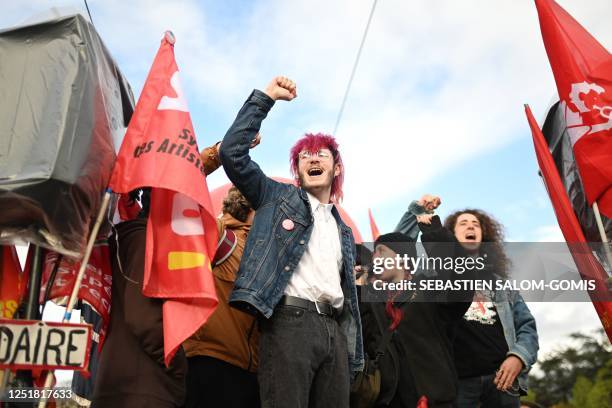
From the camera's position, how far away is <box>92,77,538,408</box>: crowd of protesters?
2.91 m

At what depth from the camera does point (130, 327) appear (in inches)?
113

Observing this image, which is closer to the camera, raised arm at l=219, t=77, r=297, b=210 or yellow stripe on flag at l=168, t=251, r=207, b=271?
yellow stripe on flag at l=168, t=251, r=207, b=271

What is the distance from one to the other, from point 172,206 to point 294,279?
694mm

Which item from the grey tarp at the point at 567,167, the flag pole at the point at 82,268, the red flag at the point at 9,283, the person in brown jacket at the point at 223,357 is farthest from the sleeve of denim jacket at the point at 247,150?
the grey tarp at the point at 567,167

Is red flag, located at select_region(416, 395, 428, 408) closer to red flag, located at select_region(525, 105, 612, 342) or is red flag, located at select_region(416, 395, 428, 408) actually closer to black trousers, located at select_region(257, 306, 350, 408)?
black trousers, located at select_region(257, 306, 350, 408)

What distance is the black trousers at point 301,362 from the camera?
291cm

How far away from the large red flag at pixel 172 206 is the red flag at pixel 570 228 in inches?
108

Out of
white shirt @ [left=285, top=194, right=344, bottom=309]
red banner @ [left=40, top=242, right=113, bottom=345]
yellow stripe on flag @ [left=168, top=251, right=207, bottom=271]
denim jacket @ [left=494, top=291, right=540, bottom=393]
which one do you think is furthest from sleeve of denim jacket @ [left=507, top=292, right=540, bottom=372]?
red banner @ [left=40, top=242, right=113, bottom=345]

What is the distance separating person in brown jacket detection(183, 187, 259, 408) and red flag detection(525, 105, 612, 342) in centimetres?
248

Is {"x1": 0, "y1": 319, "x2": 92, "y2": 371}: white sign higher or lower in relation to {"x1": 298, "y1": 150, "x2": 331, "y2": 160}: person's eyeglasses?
lower

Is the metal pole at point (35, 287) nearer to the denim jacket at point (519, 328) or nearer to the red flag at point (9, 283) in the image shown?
the red flag at point (9, 283)

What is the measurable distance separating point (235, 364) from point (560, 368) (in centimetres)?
8423

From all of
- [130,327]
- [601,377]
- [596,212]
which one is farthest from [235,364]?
[601,377]

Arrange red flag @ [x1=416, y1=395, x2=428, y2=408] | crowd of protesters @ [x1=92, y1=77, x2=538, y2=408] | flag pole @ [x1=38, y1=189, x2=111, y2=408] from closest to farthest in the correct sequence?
1. flag pole @ [x1=38, y1=189, x2=111, y2=408]
2. crowd of protesters @ [x1=92, y1=77, x2=538, y2=408]
3. red flag @ [x1=416, y1=395, x2=428, y2=408]
